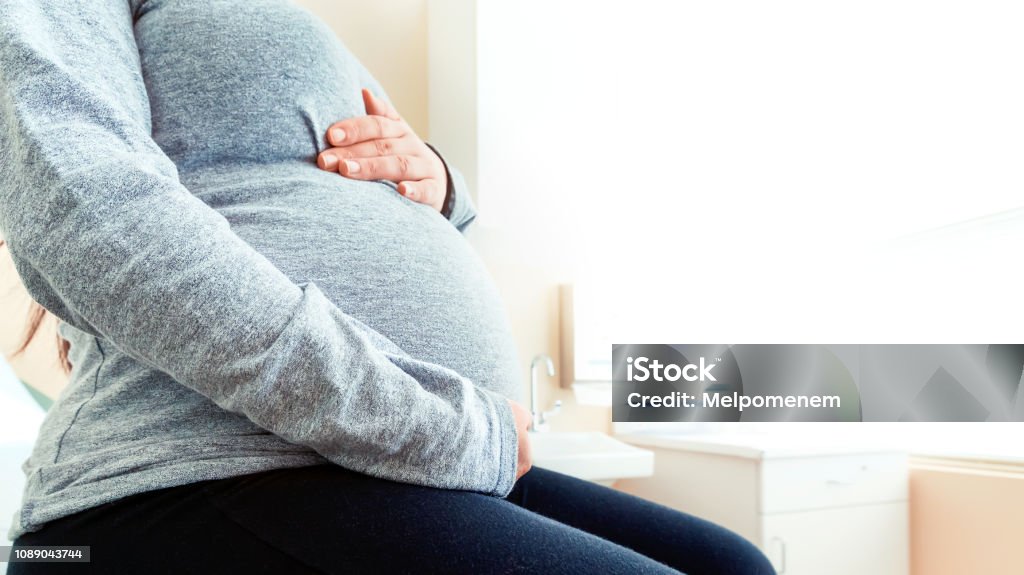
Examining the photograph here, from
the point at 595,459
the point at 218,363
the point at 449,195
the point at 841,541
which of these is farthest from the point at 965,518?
the point at 218,363

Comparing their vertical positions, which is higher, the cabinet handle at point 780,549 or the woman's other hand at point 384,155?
the woman's other hand at point 384,155

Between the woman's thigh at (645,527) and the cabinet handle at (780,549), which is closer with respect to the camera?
the woman's thigh at (645,527)

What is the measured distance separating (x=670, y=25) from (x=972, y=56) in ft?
2.40

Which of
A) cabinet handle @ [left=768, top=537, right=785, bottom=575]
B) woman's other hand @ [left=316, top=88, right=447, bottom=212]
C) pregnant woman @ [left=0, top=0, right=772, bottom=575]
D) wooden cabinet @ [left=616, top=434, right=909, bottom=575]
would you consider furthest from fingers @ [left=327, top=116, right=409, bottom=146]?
cabinet handle @ [left=768, top=537, right=785, bottom=575]

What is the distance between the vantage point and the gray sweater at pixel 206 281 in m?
0.52

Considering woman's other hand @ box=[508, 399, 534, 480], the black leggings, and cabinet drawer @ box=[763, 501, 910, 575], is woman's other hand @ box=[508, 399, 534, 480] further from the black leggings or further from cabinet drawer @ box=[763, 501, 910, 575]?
cabinet drawer @ box=[763, 501, 910, 575]

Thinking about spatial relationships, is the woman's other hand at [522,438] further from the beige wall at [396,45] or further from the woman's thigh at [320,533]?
the beige wall at [396,45]

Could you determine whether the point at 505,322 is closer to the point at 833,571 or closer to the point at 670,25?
the point at 833,571

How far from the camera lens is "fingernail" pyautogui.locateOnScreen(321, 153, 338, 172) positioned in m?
0.76

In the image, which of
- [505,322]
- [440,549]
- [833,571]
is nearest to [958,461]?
[833,571]

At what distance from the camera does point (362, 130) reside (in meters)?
0.83

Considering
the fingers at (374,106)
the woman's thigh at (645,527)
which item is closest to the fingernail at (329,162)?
the fingers at (374,106)

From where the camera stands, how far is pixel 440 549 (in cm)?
51

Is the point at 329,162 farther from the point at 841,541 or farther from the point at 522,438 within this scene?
the point at 841,541
